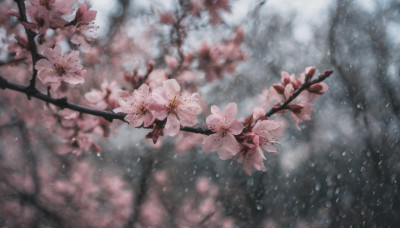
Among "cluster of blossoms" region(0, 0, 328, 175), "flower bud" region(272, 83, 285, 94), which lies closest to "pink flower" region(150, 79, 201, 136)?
"cluster of blossoms" region(0, 0, 328, 175)

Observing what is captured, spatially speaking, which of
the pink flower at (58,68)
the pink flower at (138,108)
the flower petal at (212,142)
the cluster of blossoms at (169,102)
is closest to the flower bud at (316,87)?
the cluster of blossoms at (169,102)

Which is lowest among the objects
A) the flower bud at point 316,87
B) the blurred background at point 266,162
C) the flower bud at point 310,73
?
the blurred background at point 266,162

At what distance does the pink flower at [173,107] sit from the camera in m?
0.59

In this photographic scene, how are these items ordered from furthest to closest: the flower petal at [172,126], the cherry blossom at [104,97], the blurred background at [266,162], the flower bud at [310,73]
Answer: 1. the blurred background at [266,162]
2. the cherry blossom at [104,97]
3. the flower bud at [310,73]
4. the flower petal at [172,126]

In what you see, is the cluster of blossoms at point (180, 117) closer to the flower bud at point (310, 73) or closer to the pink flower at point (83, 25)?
the pink flower at point (83, 25)

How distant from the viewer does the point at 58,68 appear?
67 cm

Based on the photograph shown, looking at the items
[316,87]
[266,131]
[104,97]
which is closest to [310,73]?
[316,87]

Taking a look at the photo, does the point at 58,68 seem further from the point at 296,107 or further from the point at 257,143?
the point at 296,107

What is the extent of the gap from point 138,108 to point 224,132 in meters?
0.20

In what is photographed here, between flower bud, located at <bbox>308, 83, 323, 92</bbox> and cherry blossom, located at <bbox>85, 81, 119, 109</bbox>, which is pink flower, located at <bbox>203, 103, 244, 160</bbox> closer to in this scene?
flower bud, located at <bbox>308, 83, 323, 92</bbox>

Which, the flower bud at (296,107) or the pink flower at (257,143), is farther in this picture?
the flower bud at (296,107)

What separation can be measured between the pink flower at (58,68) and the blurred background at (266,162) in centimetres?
91

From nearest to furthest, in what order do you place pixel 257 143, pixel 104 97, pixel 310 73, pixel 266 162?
1. pixel 257 143
2. pixel 310 73
3. pixel 104 97
4. pixel 266 162

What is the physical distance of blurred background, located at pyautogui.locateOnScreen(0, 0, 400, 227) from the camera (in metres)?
1.60
